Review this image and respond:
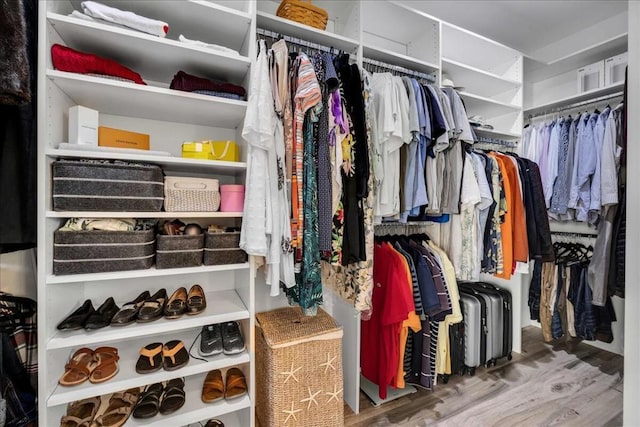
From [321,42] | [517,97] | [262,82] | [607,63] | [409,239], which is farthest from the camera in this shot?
[517,97]

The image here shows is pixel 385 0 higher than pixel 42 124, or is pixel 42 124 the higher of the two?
pixel 385 0

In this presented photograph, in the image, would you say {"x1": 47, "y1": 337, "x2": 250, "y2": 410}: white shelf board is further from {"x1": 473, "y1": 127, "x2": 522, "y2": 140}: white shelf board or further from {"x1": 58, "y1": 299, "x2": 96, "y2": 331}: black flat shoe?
{"x1": 473, "y1": 127, "x2": 522, "y2": 140}: white shelf board

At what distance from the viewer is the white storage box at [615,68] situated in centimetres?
196

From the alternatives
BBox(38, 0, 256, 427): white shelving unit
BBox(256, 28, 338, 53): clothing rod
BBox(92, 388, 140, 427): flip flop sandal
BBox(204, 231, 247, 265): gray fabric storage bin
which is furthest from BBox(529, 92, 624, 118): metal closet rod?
BBox(92, 388, 140, 427): flip flop sandal

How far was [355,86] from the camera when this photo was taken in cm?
129

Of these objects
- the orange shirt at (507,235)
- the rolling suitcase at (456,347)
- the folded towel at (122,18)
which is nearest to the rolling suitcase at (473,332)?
the rolling suitcase at (456,347)

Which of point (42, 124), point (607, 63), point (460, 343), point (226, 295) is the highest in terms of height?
point (607, 63)

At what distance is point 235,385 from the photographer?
125 centimetres

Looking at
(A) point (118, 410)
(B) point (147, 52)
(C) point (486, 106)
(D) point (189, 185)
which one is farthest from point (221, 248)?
(C) point (486, 106)

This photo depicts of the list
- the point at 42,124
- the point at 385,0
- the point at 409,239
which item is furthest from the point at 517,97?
the point at 42,124

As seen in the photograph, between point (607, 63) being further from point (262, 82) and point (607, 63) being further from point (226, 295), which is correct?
point (226, 295)

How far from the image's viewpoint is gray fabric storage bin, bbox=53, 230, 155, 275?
0.97 m

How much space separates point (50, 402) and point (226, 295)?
2.28 ft

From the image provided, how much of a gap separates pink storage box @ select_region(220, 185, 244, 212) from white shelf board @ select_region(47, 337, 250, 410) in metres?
0.64
